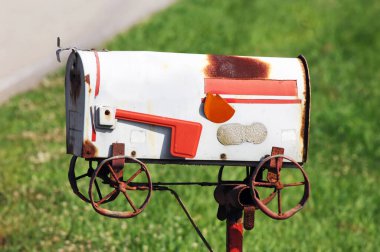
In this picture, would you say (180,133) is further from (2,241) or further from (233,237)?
(2,241)

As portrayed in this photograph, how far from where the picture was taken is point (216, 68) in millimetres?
4324

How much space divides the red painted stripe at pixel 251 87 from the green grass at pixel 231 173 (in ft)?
7.52

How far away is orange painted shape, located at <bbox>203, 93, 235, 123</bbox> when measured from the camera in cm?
Result: 422

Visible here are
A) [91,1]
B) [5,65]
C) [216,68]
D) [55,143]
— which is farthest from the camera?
[91,1]

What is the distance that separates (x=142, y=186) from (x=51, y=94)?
23.0ft

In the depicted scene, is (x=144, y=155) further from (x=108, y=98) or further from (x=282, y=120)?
(x=282, y=120)

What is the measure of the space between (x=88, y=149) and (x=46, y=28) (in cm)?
1132

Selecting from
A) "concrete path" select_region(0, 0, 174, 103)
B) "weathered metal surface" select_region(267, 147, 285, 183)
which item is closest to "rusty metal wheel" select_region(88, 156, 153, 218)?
"weathered metal surface" select_region(267, 147, 285, 183)

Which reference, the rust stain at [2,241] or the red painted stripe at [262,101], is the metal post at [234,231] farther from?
the rust stain at [2,241]

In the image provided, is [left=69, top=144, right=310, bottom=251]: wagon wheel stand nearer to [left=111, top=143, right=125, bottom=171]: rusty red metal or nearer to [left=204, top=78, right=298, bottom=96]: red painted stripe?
[left=111, top=143, right=125, bottom=171]: rusty red metal

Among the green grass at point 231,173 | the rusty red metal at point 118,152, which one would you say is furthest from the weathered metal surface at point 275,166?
the green grass at point 231,173

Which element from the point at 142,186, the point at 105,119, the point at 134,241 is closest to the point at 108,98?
the point at 105,119

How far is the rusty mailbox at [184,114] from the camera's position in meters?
4.09

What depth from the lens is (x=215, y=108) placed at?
166 inches
